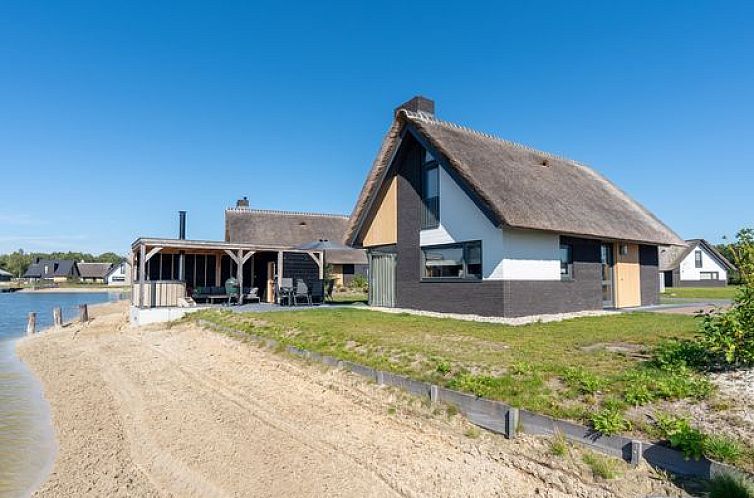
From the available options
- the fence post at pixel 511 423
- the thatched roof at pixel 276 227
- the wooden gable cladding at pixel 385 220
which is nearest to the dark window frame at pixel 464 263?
the wooden gable cladding at pixel 385 220

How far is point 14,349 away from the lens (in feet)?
54.8

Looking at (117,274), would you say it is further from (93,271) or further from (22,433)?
(22,433)

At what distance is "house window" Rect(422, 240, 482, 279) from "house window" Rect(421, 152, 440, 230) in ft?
2.95

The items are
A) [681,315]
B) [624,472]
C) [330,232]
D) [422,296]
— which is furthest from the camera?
[330,232]

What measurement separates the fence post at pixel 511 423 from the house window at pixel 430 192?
32.5 feet

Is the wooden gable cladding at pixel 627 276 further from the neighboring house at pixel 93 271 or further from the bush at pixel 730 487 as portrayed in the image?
the neighboring house at pixel 93 271

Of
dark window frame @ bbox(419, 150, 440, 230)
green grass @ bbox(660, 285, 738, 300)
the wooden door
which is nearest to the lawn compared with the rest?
the wooden door

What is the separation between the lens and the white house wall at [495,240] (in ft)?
41.7

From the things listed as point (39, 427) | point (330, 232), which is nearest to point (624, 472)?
point (39, 427)

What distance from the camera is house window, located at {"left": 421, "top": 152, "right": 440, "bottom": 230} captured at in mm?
14828

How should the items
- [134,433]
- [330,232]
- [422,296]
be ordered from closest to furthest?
[134,433] < [422,296] < [330,232]

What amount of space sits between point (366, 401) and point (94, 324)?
19.7 metres

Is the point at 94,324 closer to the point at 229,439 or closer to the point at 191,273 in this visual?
the point at 191,273

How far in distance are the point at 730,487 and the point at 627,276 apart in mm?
15167
